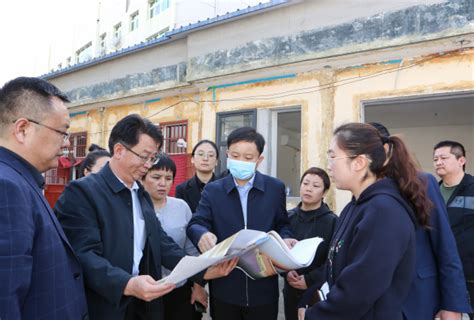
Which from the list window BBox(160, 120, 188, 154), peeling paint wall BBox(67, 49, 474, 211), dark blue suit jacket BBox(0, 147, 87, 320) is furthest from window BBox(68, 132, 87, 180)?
dark blue suit jacket BBox(0, 147, 87, 320)

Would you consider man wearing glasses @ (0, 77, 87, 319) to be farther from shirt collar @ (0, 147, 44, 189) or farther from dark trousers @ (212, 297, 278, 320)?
dark trousers @ (212, 297, 278, 320)

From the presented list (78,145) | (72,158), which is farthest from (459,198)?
(72,158)

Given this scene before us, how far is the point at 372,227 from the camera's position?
162 centimetres

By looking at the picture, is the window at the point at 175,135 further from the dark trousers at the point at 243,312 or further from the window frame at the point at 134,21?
the window frame at the point at 134,21

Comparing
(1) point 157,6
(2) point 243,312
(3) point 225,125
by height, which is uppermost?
(1) point 157,6

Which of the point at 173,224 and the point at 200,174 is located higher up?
the point at 200,174

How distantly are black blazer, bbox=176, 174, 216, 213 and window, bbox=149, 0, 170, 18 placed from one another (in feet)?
64.1

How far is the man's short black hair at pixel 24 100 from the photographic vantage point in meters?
1.55

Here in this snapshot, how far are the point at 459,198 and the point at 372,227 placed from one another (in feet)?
9.29

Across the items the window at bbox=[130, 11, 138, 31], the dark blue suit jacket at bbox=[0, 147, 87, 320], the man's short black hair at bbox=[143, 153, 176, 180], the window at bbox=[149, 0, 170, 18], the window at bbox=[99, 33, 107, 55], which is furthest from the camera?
the window at bbox=[99, 33, 107, 55]

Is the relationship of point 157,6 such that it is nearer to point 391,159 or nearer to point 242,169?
point 242,169

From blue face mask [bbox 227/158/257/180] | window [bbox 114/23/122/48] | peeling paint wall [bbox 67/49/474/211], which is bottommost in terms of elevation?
blue face mask [bbox 227/158/257/180]

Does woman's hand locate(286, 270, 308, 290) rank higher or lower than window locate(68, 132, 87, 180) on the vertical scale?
lower

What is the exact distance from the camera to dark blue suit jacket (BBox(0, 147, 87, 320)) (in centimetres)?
126
